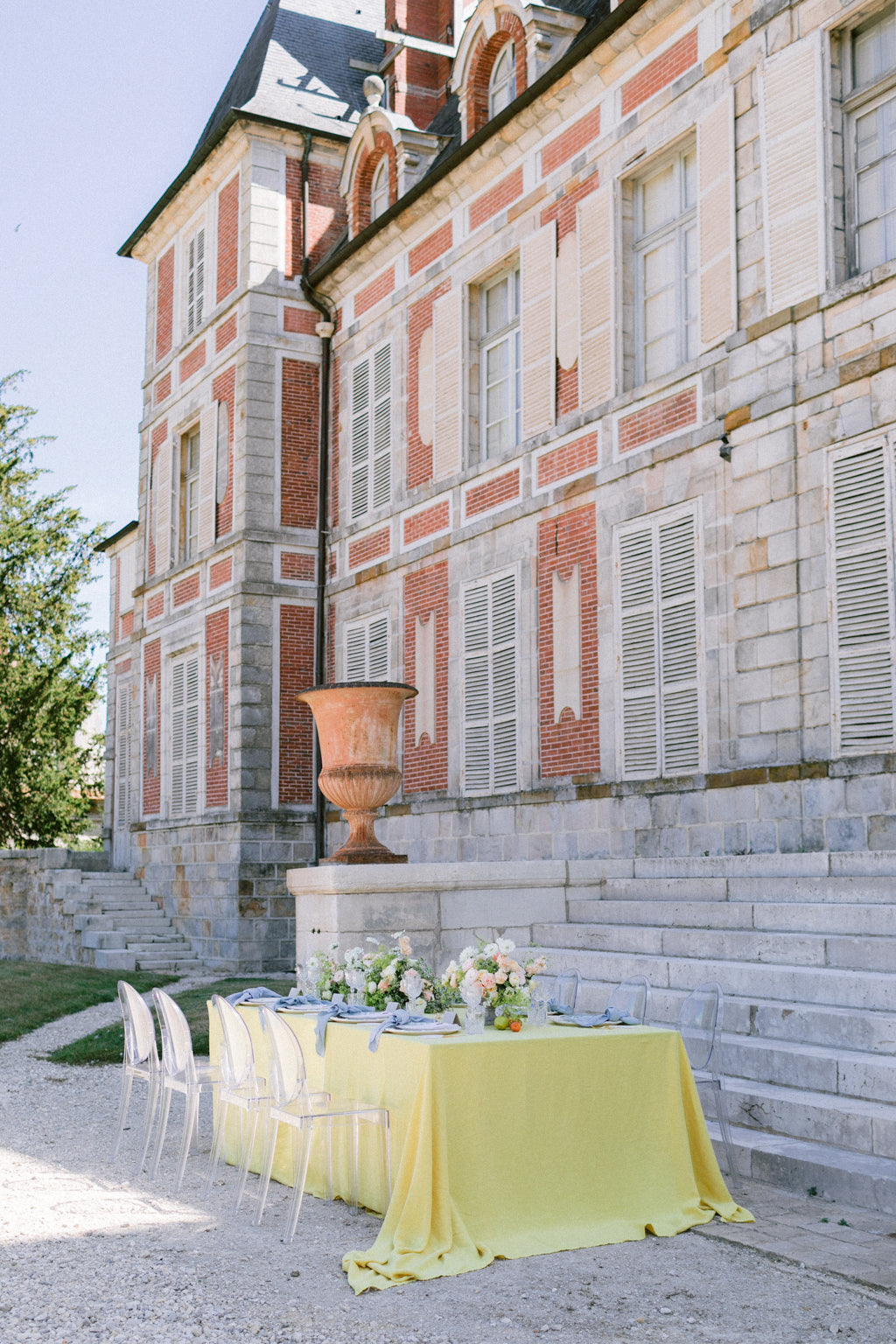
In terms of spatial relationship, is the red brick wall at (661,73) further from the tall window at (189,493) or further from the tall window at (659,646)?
the tall window at (189,493)

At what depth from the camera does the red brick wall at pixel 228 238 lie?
58.9ft

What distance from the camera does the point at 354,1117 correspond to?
5.93 m

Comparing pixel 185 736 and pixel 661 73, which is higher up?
pixel 661 73

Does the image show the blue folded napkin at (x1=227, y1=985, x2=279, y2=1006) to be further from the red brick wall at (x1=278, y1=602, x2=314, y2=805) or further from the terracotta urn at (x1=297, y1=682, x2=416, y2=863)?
the red brick wall at (x1=278, y1=602, x2=314, y2=805)

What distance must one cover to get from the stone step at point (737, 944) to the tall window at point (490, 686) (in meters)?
3.36

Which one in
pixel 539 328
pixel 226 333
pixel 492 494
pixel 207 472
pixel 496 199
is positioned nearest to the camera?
pixel 539 328

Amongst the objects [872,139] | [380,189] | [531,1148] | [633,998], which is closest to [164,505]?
[380,189]

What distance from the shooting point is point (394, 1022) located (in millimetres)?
5879

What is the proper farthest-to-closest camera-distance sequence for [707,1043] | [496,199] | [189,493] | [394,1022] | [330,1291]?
[189,493] → [496,199] → [707,1043] → [394,1022] → [330,1291]

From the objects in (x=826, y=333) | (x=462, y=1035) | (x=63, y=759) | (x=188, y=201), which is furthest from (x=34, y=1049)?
(x=63, y=759)

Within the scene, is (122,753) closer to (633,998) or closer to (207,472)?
(207,472)

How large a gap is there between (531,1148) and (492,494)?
9138 mm

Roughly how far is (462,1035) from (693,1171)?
1.09 meters

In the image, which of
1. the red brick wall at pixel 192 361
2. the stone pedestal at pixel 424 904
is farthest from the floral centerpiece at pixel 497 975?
the red brick wall at pixel 192 361
